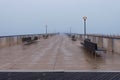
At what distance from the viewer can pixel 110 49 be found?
2192 centimetres
